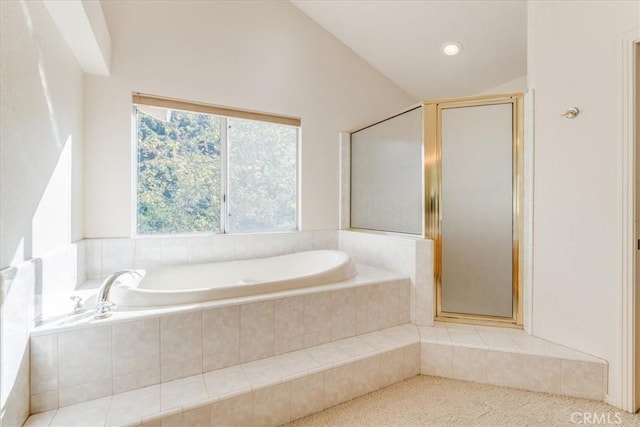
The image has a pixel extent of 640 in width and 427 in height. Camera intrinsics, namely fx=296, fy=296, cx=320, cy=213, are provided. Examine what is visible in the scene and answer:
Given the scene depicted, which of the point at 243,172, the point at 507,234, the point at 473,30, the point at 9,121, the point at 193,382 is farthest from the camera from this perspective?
the point at 243,172

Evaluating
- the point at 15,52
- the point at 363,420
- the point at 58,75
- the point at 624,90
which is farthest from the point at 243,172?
the point at 624,90

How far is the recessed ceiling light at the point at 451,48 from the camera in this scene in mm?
2752

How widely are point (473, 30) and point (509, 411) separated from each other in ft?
9.30

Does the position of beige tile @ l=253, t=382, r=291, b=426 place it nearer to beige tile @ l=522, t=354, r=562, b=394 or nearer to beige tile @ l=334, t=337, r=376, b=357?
beige tile @ l=334, t=337, r=376, b=357

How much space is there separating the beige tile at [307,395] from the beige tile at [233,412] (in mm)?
222

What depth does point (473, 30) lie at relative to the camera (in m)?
2.57

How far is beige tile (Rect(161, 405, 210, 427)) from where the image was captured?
48.1 inches

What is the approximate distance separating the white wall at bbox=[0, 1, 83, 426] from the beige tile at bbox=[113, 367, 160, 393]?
31 centimetres

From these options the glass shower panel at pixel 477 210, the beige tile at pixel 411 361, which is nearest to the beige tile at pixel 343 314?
the beige tile at pixel 411 361

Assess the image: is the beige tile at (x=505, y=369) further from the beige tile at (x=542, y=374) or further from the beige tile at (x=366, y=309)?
the beige tile at (x=366, y=309)

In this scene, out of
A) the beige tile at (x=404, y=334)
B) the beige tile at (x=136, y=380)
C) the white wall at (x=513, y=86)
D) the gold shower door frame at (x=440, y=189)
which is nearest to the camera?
the beige tile at (x=136, y=380)

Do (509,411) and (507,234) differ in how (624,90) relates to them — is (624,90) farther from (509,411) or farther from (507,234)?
(509,411)

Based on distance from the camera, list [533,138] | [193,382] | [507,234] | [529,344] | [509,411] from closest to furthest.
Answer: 1. [193,382]
2. [509,411]
3. [529,344]
4. [533,138]
5. [507,234]

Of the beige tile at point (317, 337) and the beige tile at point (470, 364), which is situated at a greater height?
the beige tile at point (317, 337)
